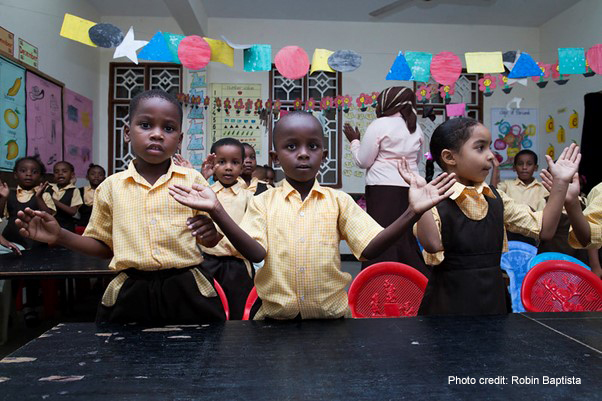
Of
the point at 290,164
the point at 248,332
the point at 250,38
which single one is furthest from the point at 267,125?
the point at 248,332

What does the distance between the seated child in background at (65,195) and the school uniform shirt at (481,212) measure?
370cm

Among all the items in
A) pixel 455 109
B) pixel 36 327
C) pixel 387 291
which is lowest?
pixel 36 327

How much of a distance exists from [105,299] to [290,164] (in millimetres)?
706

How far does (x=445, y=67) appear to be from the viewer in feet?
12.2

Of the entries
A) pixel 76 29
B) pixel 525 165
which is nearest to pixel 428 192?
pixel 76 29

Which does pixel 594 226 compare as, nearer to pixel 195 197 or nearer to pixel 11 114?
pixel 195 197

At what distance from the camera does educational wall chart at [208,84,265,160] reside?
248 inches

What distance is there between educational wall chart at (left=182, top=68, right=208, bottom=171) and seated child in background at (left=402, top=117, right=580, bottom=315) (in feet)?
16.3

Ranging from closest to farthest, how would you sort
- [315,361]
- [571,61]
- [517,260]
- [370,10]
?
[315,361]
[517,260]
[571,61]
[370,10]

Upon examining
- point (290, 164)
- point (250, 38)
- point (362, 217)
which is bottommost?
point (362, 217)

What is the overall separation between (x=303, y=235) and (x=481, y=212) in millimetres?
692

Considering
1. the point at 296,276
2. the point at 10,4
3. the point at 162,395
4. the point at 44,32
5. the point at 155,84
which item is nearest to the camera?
the point at 162,395

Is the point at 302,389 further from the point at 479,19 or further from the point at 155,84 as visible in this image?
the point at 479,19

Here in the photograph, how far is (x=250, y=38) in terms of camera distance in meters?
6.40
